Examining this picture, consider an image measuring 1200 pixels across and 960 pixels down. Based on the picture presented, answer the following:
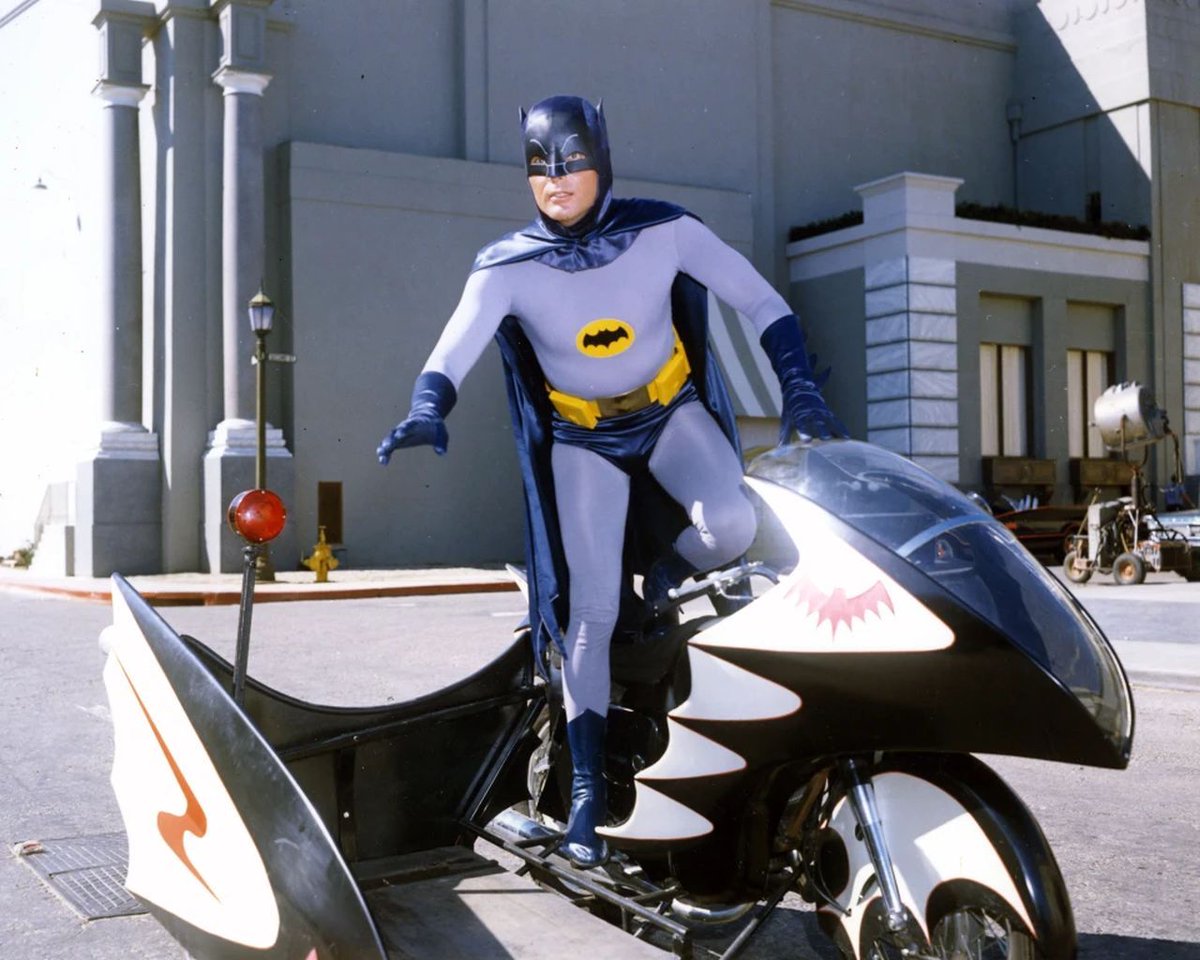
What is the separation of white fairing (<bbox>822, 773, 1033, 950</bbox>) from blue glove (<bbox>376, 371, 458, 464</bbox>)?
114cm

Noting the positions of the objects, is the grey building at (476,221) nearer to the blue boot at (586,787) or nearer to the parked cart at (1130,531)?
the parked cart at (1130,531)

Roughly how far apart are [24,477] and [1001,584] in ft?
88.5

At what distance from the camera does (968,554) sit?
262 cm

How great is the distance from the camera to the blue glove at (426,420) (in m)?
3.03

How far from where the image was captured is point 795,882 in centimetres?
296

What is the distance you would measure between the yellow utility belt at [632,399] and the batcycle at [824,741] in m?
0.52

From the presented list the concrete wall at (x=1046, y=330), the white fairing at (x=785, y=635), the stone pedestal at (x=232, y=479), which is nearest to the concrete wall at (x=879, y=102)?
the concrete wall at (x=1046, y=330)

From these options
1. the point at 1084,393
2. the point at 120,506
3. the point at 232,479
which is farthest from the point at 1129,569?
the point at 120,506

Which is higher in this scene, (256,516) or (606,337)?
(606,337)

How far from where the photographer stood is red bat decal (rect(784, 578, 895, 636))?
2.60 meters

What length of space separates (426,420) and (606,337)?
22.1 inches

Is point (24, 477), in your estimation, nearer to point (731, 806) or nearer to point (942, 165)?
point (942, 165)

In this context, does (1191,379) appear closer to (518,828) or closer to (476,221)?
(476,221)

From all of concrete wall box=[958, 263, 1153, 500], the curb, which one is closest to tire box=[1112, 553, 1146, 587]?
concrete wall box=[958, 263, 1153, 500]
